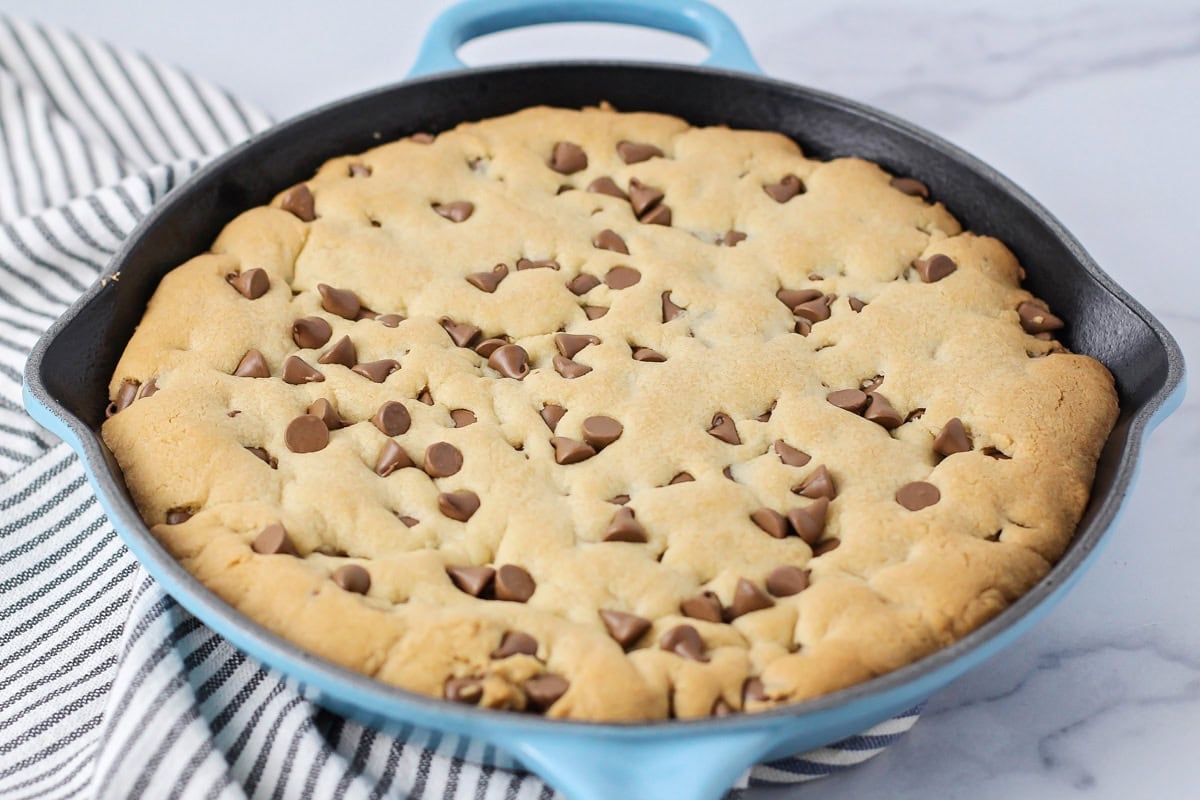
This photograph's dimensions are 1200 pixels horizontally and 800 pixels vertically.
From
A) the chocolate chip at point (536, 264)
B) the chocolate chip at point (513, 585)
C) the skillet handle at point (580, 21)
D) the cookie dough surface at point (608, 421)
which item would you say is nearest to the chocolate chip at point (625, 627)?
the cookie dough surface at point (608, 421)

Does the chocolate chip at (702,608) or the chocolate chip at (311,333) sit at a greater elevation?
the chocolate chip at (311,333)

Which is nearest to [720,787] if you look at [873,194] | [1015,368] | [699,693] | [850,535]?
[699,693]

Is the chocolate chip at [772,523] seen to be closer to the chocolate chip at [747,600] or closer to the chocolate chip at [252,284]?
the chocolate chip at [747,600]

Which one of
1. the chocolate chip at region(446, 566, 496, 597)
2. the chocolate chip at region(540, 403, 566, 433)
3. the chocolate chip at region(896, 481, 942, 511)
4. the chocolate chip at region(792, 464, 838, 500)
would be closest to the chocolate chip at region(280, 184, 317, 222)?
the chocolate chip at region(540, 403, 566, 433)

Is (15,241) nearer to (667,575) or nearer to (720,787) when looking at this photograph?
(667,575)

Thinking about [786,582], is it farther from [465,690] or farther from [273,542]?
[273,542]

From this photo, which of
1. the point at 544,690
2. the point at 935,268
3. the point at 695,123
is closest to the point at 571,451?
the point at 544,690
